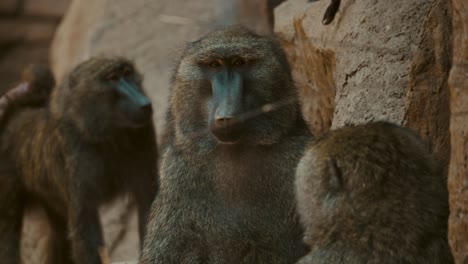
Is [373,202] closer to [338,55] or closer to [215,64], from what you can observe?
[215,64]

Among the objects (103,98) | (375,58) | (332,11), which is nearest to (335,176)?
(375,58)

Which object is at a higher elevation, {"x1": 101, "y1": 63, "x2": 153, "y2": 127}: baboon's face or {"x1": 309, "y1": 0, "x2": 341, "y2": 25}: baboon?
{"x1": 309, "y1": 0, "x2": 341, "y2": 25}: baboon

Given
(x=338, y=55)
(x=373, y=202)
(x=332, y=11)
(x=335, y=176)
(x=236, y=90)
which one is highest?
(x=332, y=11)

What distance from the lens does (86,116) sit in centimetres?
792

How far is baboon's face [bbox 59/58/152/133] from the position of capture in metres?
7.88

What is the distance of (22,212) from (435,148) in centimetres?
457

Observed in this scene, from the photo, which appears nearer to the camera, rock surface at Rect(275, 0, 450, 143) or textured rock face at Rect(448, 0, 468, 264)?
textured rock face at Rect(448, 0, 468, 264)

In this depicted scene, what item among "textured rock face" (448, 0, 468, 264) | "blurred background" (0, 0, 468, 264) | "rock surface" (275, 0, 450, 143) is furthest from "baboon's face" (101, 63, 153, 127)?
"textured rock face" (448, 0, 468, 264)

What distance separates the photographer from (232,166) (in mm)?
4910

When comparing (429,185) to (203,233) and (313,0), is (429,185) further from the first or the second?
(313,0)

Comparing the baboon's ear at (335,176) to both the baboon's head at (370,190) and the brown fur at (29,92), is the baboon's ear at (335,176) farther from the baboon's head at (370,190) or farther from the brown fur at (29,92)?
the brown fur at (29,92)

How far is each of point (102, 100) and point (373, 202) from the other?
172 inches

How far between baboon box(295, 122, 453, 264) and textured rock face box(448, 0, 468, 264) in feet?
0.67

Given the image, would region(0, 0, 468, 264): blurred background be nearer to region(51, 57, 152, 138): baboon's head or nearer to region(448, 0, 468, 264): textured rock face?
region(448, 0, 468, 264): textured rock face
